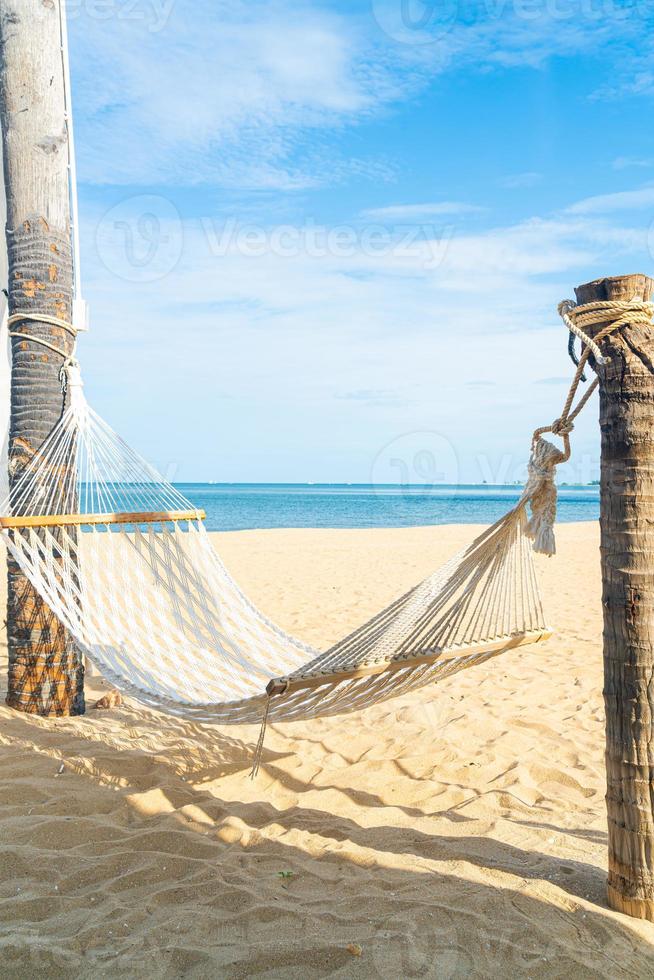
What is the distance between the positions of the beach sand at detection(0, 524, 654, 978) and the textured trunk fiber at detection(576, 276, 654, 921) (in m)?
0.14

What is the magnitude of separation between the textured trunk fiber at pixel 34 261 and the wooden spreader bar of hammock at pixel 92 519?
0.29 m

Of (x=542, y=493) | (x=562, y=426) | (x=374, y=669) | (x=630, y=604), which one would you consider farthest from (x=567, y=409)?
(x=374, y=669)

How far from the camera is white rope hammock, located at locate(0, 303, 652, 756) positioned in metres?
1.69

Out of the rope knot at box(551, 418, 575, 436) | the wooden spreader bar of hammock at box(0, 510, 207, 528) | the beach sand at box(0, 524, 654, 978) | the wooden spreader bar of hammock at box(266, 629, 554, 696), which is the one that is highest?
the rope knot at box(551, 418, 575, 436)

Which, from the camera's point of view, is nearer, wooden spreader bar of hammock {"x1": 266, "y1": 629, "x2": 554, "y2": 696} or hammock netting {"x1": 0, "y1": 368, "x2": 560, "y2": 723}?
wooden spreader bar of hammock {"x1": 266, "y1": 629, "x2": 554, "y2": 696}

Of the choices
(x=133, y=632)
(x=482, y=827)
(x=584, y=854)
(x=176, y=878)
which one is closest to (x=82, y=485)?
(x=133, y=632)

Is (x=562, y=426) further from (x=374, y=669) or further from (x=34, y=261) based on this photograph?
(x=34, y=261)

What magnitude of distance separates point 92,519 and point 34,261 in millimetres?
1011

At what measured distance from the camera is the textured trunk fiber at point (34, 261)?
2.68m

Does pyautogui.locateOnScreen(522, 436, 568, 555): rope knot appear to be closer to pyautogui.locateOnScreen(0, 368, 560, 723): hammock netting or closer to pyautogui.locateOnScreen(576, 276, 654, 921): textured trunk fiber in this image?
pyautogui.locateOnScreen(0, 368, 560, 723): hammock netting

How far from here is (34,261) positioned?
274cm

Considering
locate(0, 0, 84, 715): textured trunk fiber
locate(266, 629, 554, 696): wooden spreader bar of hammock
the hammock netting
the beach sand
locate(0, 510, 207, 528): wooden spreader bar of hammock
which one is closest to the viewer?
the beach sand

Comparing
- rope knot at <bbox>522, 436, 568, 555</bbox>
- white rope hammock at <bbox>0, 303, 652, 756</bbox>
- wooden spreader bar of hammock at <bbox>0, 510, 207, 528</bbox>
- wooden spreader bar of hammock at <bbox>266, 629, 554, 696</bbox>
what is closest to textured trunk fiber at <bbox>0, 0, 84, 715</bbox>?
white rope hammock at <bbox>0, 303, 652, 756</bbox>

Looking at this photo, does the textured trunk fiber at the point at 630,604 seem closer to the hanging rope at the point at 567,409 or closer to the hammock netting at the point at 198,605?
the hanging rope at the point at 567,409
